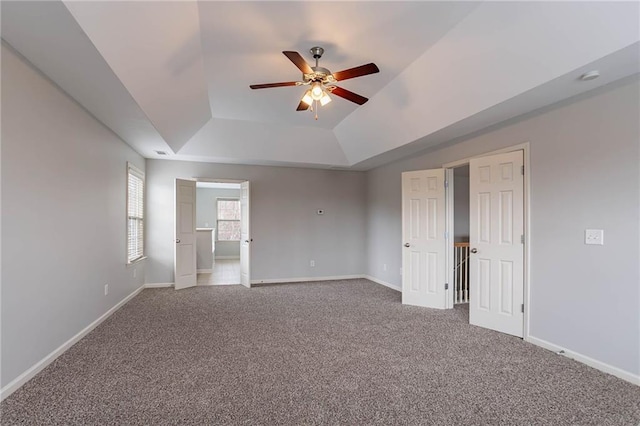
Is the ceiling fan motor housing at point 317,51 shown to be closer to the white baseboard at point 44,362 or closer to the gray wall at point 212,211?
the white baseboard at point 44,362

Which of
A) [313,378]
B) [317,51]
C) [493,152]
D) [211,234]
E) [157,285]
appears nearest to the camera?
[313,378]

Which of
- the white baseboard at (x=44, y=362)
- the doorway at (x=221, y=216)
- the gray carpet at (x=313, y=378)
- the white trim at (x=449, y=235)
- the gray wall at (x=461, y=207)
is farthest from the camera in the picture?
the doorway at (x=221, y=216)

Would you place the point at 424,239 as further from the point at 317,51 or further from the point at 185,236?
the point at 185,236

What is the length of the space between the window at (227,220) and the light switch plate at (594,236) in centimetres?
959

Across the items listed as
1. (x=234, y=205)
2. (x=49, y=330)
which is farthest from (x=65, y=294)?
(x=234, y=205)

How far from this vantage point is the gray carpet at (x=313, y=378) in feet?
6.84

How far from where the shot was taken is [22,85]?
93.7 inches

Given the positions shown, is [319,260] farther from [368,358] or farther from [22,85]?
[22,85]

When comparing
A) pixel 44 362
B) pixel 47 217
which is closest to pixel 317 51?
pixel 47 217

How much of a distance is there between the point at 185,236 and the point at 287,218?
2.00 meters

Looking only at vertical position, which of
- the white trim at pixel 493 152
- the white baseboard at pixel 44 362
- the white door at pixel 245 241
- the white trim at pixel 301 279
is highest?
the white trim at pixel 493 152

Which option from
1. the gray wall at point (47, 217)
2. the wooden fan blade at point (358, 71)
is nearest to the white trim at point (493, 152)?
the wooden fan blade at point (358, 71)

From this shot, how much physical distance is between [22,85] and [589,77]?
4.38m

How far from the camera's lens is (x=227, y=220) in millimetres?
10898
